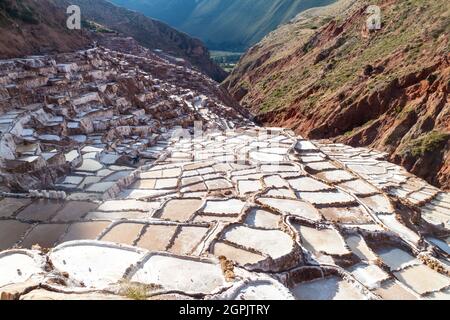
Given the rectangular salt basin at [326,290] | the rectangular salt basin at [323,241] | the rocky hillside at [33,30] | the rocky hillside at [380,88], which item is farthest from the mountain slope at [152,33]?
the rectangular salt basin at [326,290]

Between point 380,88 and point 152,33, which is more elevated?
point 152,33

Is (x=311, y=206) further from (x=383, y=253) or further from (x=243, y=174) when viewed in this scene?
(x=243, y=174)

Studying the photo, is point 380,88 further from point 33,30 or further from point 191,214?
point 191,214

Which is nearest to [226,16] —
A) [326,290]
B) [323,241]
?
[323,241]

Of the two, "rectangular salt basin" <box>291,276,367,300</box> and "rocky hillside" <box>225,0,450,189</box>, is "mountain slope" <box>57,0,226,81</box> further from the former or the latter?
"rectangular salt basin" <box>291,276,367,300</box>

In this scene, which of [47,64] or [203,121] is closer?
[47,64]

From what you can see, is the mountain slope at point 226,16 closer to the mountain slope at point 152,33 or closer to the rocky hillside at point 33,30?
the mountain slope at point 152,33
